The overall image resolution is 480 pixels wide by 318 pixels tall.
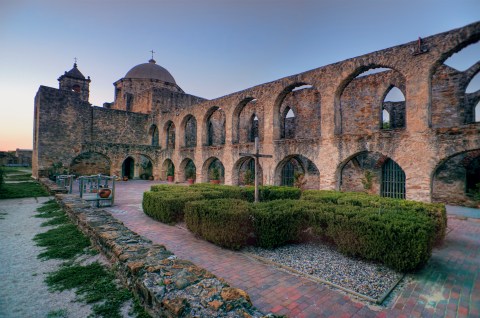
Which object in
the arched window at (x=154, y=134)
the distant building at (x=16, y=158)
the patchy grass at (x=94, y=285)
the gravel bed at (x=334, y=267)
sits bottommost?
the gravel bed at (x=334, y=267)

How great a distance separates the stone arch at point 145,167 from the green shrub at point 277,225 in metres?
20.1

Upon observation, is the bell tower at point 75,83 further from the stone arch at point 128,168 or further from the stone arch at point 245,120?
the stone arch at point 245,120

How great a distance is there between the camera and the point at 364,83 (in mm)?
15172

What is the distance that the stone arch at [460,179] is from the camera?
11570 millimetres

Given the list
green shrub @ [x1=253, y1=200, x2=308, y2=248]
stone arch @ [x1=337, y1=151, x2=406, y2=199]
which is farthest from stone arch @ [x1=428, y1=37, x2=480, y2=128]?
green shrub @ [x1=253, y1=200, x2=308, y2=248]

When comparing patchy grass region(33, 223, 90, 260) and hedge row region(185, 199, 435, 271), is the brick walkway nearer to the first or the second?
hedge row region(185, 199, 435, 271)

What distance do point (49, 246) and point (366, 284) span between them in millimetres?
5785

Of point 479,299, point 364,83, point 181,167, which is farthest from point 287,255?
point 181,167

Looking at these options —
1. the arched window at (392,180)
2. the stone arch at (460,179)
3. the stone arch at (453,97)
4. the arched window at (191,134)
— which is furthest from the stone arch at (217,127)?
the stone arch at (460,179)

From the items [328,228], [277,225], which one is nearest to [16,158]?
[277,225]

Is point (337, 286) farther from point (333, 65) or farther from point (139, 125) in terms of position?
point (139, 125)

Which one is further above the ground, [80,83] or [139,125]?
[80,83]

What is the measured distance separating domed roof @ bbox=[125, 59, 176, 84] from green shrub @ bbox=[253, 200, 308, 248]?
105ft

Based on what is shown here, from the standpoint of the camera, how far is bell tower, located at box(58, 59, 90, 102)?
29453mm
